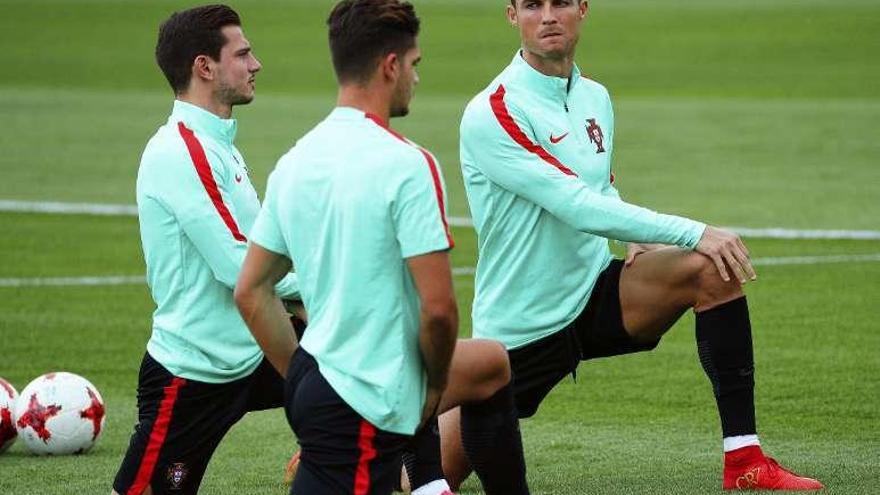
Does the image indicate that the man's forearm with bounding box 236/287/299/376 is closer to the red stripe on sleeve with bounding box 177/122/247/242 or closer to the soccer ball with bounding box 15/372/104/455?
the red stripe on sleeve with bounding box 177/122/247/242

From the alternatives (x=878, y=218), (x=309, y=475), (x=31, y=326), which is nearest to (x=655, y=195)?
(x=878, y=218)

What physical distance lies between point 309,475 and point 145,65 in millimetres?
43211

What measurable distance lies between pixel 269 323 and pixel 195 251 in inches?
44.1

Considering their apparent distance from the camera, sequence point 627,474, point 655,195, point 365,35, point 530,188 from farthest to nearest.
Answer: point 655,195 < point 627,474 < point 530,188 < point 365,35

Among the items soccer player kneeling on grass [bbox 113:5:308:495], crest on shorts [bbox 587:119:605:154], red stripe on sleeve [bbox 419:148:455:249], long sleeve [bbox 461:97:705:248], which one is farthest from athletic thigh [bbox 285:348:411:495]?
crest on shorts [bbox 587:119:605:154]

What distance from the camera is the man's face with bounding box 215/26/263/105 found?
7.37m

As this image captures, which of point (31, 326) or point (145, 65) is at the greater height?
point (31, 326)

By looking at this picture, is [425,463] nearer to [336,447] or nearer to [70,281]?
[336,447]

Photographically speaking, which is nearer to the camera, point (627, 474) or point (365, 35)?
point (365, 35)

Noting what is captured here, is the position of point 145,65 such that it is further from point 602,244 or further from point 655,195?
point 602,244

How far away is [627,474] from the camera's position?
28.1 ft

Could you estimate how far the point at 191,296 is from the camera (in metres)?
7.09

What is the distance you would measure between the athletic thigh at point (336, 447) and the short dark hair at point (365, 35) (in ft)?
2.94

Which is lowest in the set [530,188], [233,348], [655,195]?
[655,195]
